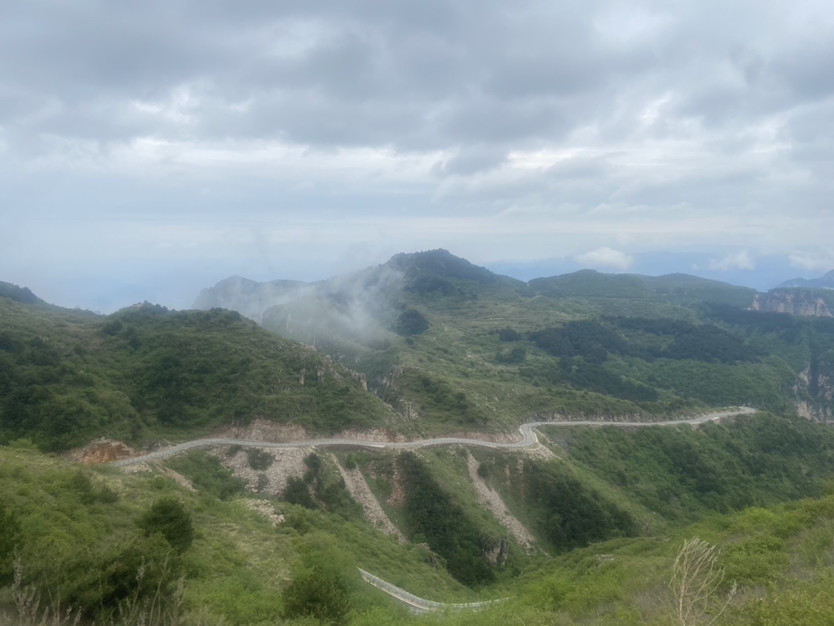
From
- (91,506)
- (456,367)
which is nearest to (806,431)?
(456,367)

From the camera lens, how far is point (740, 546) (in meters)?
28.2

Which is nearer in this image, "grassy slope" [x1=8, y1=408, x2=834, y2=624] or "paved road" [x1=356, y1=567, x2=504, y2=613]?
"grassy slope" [x1=8, y1=408, x2=834, y2=624]

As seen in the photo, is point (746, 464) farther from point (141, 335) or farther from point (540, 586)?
point (141, 335)

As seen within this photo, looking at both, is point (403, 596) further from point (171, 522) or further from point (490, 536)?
point (490, 536)

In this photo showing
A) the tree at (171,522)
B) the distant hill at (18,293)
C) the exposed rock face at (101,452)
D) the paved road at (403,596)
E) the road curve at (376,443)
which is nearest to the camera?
the tree at (171,522)

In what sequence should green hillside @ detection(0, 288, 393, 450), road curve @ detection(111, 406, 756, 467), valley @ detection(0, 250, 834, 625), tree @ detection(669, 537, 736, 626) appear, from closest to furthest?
tree @ detection(669, 537, 736, 626)
valley @ detection(0, 250, 834, 625)
green hillside @ detection(0, 288, 393, 450)
road curve @ detection(111, 406, 756, 467)

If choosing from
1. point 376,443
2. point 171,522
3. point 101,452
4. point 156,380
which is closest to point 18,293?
point 156,380

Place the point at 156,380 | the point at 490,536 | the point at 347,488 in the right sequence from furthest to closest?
the point at 156,380 → the point at 347,488 → the point at 490,536

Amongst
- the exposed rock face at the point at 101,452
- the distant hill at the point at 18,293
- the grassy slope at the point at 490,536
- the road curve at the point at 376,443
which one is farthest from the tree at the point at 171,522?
the distant hill at the point at 18,293

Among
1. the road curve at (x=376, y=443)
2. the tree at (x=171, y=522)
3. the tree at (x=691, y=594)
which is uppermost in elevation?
the tree at (x=691, y=594)

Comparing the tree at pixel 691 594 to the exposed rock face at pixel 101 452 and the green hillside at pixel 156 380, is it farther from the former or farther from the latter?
the green hillside at pixel 156 380

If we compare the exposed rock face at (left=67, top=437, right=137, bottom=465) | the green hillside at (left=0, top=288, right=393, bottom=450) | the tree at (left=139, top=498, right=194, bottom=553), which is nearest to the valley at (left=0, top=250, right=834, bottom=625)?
the tree at (left=139, top=498, right=194, bottom=553)

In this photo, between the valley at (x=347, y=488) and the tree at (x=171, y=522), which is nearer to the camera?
the valley at (x=347, y=488)

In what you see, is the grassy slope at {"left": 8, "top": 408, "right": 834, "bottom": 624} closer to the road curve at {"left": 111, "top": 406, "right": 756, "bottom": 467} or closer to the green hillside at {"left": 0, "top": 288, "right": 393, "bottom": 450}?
the road curve at {"left": 111, "top": 406, "right": 756, "bottom": 467}
